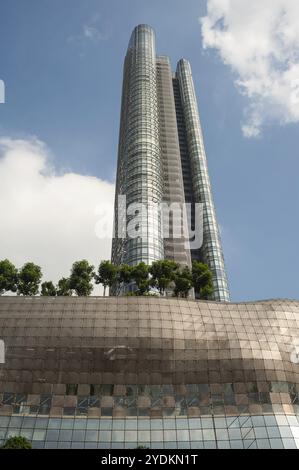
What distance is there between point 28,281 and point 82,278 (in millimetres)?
8746

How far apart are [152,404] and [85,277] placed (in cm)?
2572

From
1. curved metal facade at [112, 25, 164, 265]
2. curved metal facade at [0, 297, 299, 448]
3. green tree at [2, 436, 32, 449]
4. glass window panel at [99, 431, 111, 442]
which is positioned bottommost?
green tree at [2, 436, 32, 449]

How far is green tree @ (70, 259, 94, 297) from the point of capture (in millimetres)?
60781

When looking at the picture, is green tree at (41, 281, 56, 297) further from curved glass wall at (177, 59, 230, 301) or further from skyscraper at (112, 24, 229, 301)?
curved glass wall at (177, 59, 230, 301)

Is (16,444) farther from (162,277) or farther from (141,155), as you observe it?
(141,155)

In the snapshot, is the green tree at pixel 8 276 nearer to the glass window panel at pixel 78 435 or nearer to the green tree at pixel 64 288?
the green tree at pixel 64 288

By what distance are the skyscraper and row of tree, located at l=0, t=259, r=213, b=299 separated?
38432mm

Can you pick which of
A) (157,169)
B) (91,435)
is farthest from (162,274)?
(157,169)

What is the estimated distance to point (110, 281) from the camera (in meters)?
63.8

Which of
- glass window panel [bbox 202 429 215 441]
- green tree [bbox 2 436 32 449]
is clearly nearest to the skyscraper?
glass window panel [bbox 202 429 215 441]

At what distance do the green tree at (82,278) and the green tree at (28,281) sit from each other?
19.2ft

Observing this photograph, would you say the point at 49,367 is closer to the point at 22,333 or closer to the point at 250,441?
the point at 22,333

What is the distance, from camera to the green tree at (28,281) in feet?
200
